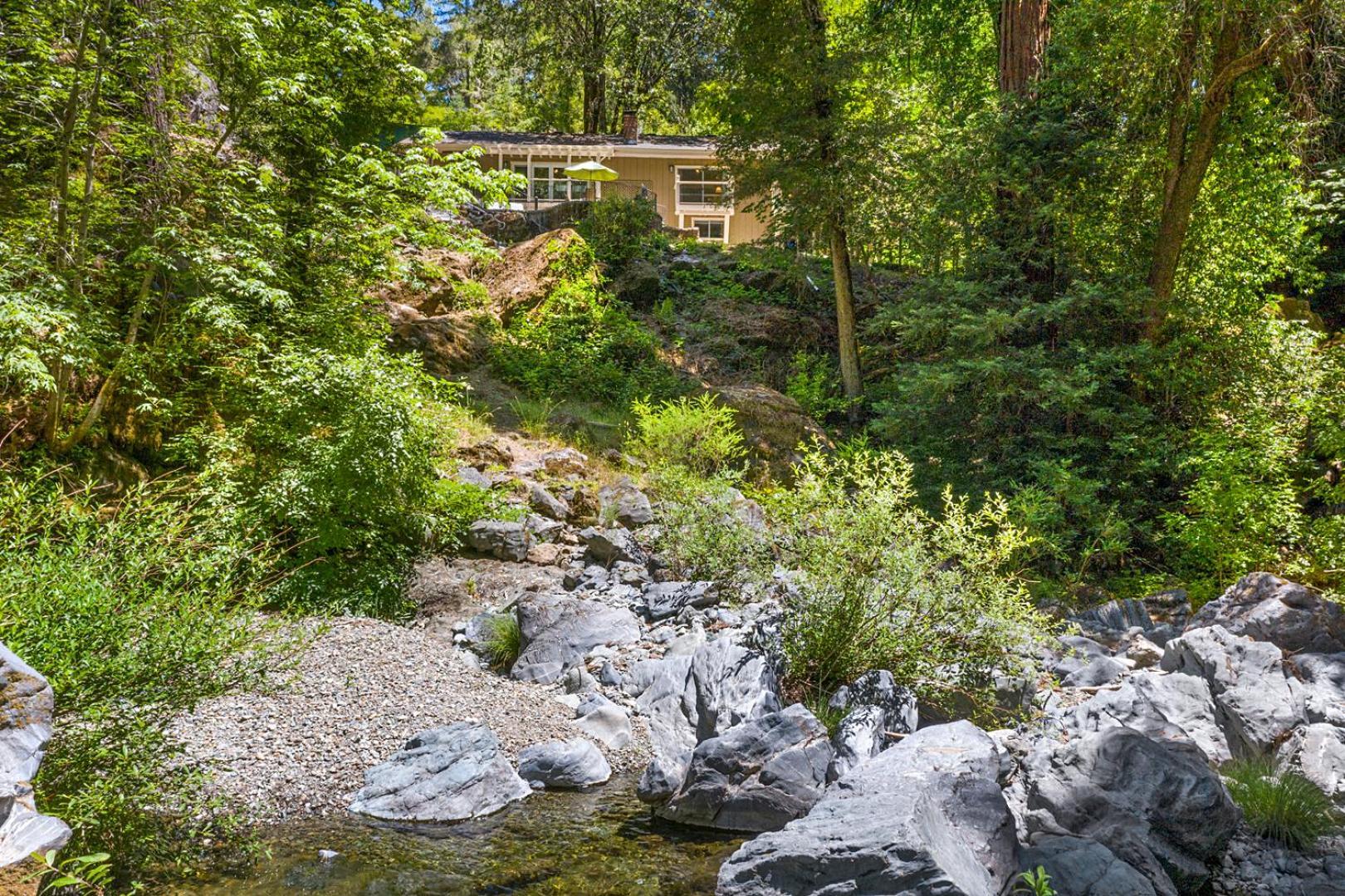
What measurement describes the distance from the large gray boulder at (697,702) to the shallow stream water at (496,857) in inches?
12.8

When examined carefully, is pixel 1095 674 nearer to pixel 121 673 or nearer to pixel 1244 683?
pixel 1244 683

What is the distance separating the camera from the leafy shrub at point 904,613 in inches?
209

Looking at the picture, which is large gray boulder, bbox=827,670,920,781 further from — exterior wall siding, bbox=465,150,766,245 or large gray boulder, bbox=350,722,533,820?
exterior wall siding, bbox=465,150,766,245

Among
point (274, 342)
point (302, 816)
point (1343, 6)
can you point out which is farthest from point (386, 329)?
point (1343, 6)

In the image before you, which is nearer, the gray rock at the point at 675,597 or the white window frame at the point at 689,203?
the gray rock at the point at 675,597

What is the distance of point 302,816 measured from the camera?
14.5ft

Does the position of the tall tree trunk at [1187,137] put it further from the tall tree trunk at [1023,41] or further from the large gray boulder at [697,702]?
the large gray boulder at [697,702]

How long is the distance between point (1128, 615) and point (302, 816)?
676 centimetres

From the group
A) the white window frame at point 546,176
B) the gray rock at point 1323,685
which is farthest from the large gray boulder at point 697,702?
the white window frame at point 546,176

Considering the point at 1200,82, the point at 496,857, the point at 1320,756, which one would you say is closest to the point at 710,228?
the point at 1200,82

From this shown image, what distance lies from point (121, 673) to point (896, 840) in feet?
10.7

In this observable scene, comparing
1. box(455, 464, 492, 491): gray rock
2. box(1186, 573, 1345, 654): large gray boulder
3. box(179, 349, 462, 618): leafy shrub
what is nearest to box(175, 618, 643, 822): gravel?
box(179, 349, 462, 618): leafy shrub

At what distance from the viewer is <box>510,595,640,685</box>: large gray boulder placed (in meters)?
6.39

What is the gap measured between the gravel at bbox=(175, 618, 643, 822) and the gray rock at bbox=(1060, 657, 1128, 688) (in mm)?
3054
